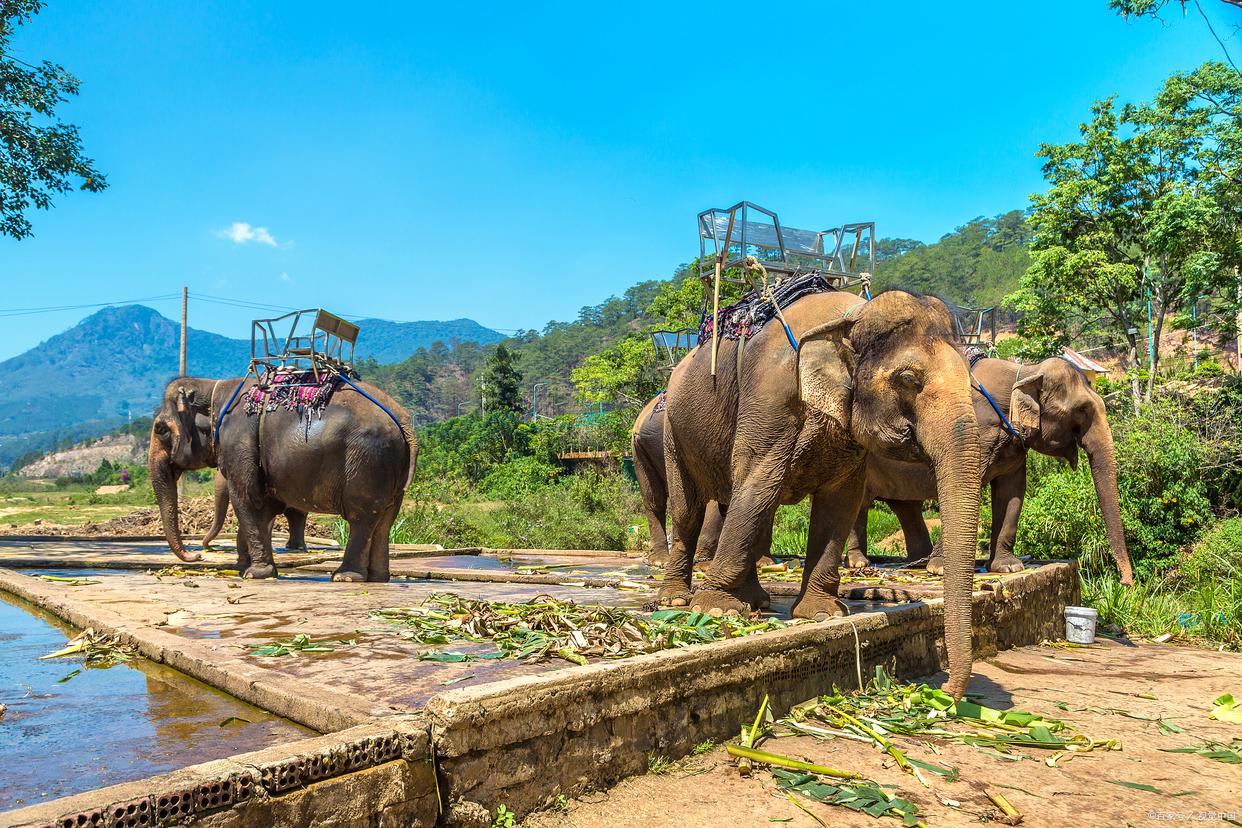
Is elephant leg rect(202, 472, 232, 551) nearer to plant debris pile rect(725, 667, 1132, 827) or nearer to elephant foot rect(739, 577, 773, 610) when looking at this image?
elephant foot rect(739, 577, 773, 610)

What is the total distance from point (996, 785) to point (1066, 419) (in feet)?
22.5

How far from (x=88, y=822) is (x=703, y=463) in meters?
4.94

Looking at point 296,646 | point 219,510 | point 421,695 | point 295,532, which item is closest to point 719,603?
point 421,695

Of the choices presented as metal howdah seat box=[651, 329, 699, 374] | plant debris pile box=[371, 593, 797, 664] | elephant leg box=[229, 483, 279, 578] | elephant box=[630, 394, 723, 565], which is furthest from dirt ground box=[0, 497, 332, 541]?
plant debris pile box=[371, 593, 797, 664]

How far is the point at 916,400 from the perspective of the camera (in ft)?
17.4

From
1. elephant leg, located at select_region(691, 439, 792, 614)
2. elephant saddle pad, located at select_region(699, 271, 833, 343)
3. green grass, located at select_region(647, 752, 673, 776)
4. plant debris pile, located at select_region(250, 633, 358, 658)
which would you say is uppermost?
elephant saddle pad, located at select_region(699, 271, 833, 343)

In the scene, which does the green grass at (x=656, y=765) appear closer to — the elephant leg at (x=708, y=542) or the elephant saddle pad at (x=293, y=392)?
the elephant leg at (x=708, y=542)

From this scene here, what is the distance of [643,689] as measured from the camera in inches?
171

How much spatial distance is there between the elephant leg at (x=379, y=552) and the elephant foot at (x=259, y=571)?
118 centimetres

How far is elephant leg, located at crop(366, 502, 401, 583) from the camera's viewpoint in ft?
31.0

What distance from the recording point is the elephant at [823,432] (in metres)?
4.96

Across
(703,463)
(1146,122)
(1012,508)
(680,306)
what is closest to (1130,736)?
(703,463)

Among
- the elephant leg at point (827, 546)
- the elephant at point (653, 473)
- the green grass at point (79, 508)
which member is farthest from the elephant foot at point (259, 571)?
the green grass at point (79, 508)

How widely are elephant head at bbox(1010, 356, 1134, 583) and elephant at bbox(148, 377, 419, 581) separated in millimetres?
6994
